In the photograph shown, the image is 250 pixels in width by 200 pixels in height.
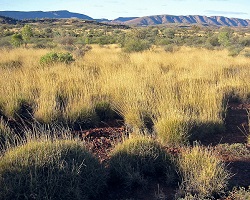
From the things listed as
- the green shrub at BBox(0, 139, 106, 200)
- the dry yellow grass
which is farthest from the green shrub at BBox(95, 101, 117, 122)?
the green shrub at BBox(0, 139, 106, 200)

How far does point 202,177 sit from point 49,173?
1.91m

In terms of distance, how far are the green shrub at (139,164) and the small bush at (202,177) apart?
0.89 feet

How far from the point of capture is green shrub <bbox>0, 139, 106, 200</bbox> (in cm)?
348

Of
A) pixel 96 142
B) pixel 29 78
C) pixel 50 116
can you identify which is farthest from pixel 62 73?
pixel 96 142

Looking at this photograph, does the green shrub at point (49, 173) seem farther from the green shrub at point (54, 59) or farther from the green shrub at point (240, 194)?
the green shrub at point (54, 59)

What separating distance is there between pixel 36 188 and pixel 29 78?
5856 millimetres

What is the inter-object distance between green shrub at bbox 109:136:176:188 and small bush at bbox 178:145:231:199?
0.27m

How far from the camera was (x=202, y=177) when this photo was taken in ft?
13.4

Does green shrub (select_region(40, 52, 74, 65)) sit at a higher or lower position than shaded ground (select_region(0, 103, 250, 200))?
higher

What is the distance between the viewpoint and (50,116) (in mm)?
6305

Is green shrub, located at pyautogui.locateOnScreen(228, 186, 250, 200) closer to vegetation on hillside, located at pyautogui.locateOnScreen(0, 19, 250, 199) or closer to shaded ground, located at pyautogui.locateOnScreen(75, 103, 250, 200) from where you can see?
vegetation on hillside, located at pyautogui.locateOnScreen(0, 19, 250, 199)

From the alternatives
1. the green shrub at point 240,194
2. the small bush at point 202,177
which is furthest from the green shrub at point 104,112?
the green shrub at point 240,194

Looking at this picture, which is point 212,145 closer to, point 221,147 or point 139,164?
point 221,147

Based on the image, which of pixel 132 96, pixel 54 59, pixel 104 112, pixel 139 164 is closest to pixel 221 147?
pixel 139 164
